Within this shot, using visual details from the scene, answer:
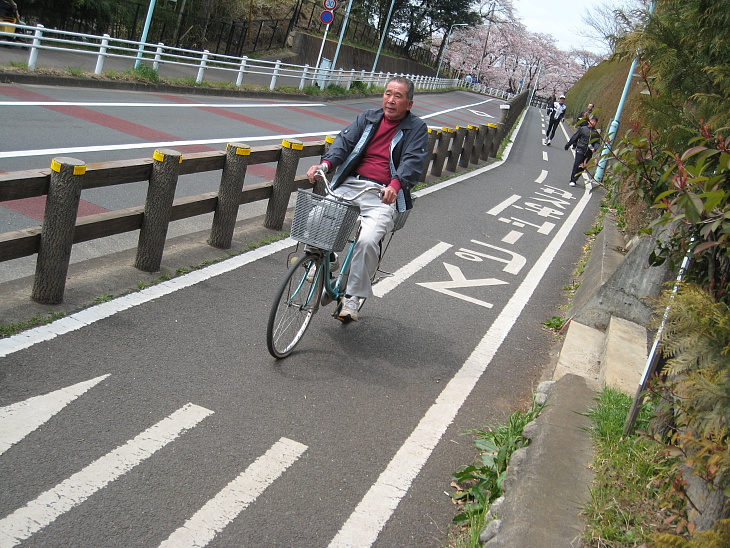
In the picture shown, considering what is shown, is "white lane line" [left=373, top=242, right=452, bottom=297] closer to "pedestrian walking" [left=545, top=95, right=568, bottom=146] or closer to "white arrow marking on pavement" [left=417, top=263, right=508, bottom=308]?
"white arrow marking on pavement" [left=417, top=263, right=508, bottom=308]

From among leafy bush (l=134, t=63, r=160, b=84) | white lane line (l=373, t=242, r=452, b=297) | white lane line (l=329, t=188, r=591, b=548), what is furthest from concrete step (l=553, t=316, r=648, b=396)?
leafy bush (l=134, t=63, r=160, b=84)

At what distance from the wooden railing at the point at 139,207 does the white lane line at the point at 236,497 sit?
90.8 inches

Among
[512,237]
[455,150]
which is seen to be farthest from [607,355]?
[455,150]

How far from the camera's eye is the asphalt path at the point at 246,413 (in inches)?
134

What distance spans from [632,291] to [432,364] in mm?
2252

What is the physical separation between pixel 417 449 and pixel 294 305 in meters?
1.41

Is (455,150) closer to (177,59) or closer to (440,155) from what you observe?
(440,155)

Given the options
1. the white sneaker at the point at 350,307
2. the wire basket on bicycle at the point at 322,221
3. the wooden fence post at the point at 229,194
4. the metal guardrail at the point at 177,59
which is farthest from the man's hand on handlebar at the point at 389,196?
the metal guardrail at the point at 177,59

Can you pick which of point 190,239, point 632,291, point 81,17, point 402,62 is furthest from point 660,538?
point 402,62

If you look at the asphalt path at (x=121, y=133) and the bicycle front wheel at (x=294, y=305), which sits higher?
the bicycle front wheel at (x=294, y=305)

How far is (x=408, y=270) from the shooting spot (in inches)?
325

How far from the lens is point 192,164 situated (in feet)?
21.7

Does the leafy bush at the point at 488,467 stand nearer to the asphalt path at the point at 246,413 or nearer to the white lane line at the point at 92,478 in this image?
the asphalt path at the point at 246,413

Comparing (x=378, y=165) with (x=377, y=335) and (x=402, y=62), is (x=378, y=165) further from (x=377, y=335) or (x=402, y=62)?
(x=402, y=62)
